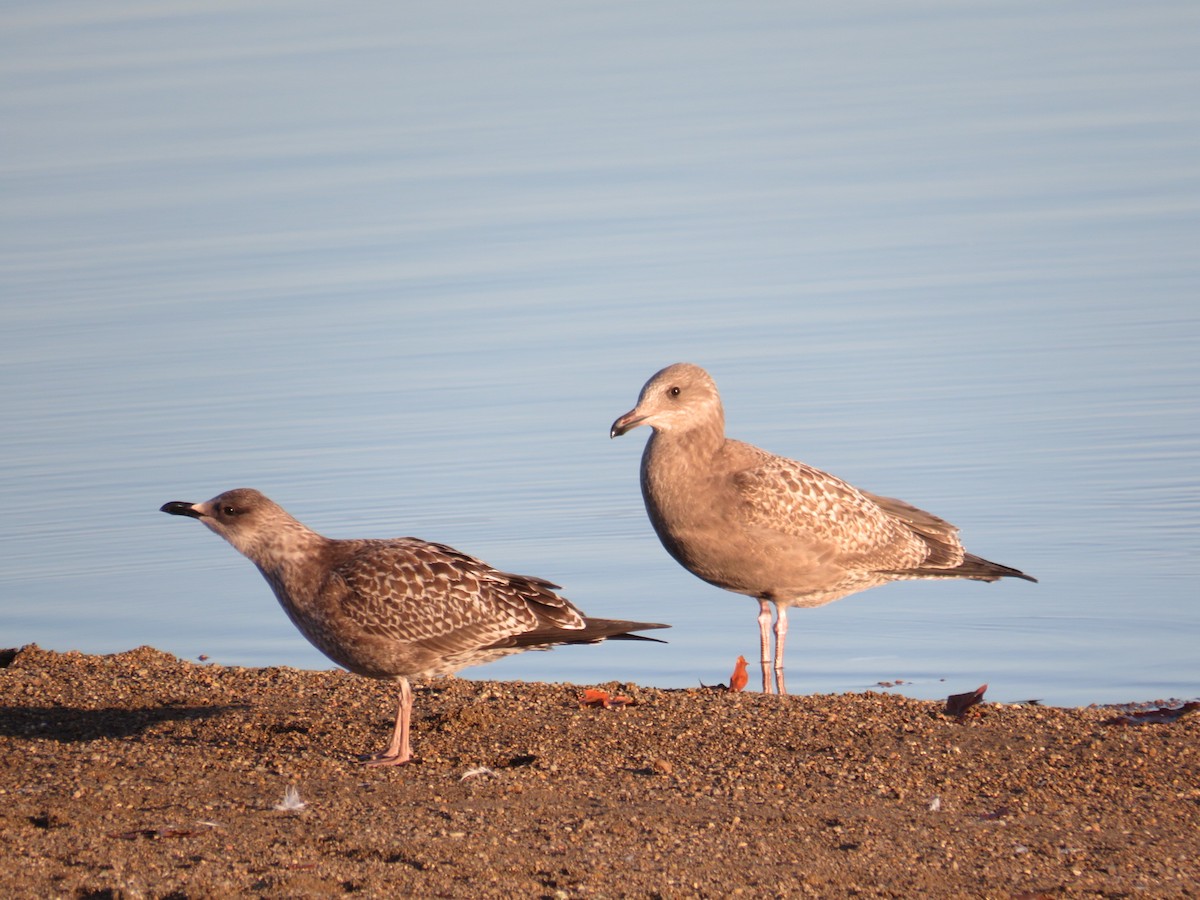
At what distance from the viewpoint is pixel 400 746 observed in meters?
8.53

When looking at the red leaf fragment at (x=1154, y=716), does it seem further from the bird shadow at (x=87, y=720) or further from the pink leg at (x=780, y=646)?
the bird shadow at (x=87, y=720)

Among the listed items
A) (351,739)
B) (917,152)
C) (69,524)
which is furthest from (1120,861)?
(917,152)

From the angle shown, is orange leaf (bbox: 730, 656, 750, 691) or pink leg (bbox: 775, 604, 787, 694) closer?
orange leaf (bbox: 730, 656, 750, 691)

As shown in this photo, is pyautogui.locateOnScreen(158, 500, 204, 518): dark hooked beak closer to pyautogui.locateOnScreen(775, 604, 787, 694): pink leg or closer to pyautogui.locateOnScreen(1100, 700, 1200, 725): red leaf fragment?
pyautogui.locateOnScreen(775, 604, 787, 694): pink leg

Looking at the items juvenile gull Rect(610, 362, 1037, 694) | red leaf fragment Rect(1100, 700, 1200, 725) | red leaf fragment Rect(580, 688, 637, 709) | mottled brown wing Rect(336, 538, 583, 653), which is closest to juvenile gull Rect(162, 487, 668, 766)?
mottled brown wing Rect(336, 538, 583, 653)

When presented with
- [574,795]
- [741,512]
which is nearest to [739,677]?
[741,512]

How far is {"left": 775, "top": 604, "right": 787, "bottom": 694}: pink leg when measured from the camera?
11000 mm

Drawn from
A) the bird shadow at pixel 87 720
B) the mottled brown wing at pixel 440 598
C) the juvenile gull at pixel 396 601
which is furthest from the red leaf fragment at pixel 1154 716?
the bird shadow at pixel 87 720

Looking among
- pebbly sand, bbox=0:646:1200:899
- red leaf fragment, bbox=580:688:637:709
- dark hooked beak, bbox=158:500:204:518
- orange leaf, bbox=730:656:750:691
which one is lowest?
pebbly sand, bbox=0:646:1200:899

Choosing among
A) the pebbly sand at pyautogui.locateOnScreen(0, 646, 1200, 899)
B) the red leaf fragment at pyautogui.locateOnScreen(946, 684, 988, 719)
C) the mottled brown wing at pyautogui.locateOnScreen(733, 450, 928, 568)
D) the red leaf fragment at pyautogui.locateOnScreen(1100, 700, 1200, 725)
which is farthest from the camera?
the mottled brown wing at pyautogui.locateOnScreen(733, 450, 928, 568)

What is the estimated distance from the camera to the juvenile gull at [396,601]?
8945 mm

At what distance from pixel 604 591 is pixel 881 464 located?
330cm

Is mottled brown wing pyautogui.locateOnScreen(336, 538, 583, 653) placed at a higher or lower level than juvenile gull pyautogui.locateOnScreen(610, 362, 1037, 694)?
lower

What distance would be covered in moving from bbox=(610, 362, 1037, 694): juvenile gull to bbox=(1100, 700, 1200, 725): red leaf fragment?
2.05m
